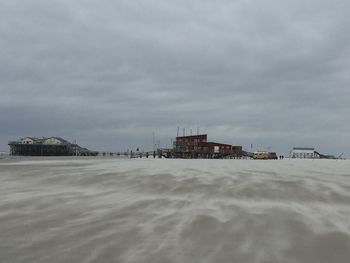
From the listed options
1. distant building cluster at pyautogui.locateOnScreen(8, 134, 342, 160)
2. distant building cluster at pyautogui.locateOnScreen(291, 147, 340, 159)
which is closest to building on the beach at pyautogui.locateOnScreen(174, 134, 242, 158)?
distant building cluster at pyautogui.locateOnScreen(8, 134, 342, 160)

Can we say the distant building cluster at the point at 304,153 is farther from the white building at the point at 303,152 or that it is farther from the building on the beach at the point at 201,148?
the building on the beach at the point at 201,148

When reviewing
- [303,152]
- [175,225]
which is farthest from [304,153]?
[175,225]

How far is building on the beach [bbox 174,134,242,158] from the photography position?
462ft

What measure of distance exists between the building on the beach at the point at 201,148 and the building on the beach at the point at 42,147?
4006 centimetres

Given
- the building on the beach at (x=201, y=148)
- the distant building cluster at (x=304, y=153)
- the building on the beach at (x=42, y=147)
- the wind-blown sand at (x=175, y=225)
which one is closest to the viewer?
the wind-blown sand at (x=175, y=225)

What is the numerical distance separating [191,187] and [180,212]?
533cm

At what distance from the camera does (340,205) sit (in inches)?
462

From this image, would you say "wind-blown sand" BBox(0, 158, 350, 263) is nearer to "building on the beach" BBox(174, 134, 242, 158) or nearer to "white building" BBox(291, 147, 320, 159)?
"building on the beach" BBox(174, 134, 242, 158)

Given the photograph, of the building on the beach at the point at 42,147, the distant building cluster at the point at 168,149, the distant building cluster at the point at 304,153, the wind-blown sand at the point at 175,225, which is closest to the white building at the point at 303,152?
the distant building cluster at the point at 304,153

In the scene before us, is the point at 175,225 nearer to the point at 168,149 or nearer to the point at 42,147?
the point at 168,149

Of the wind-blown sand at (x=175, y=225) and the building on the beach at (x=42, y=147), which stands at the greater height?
the building on the beach at (x=42, y=147)

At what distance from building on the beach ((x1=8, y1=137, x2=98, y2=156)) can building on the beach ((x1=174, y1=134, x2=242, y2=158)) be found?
131ft

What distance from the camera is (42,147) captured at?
15162cm

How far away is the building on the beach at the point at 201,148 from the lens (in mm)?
140775
